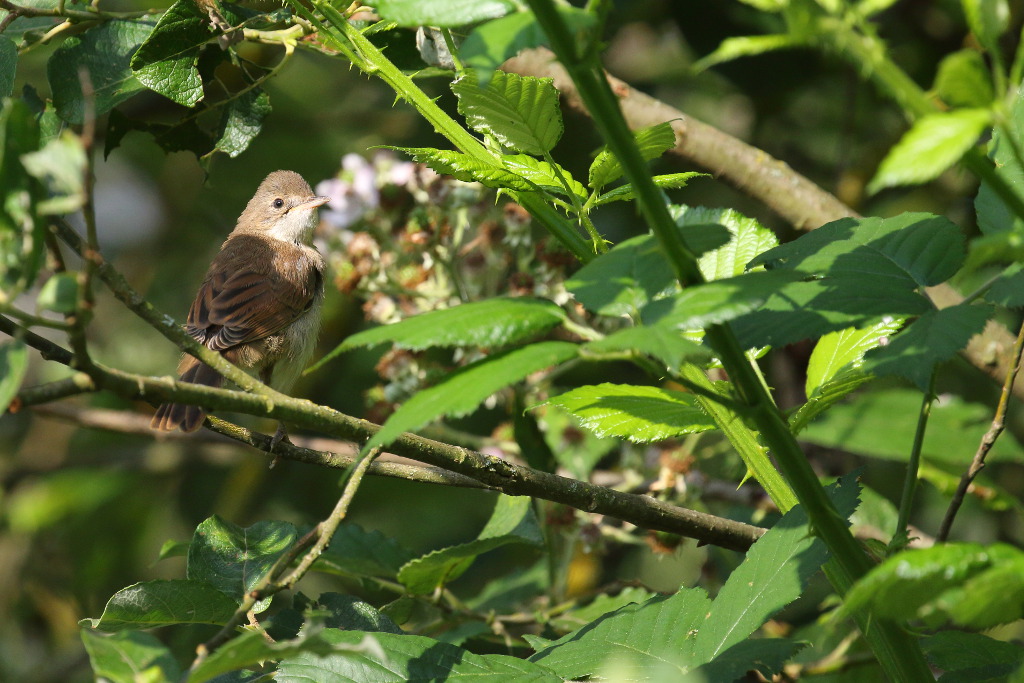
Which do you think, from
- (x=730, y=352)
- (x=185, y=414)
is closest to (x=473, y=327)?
(x=730, y=352)

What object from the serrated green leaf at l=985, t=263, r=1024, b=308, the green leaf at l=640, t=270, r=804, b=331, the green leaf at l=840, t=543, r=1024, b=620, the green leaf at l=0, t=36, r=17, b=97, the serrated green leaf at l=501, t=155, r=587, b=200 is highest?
the green leaf at l=0, t=36, r=17, b=97

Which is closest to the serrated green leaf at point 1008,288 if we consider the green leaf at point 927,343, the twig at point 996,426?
the green leaf at point 927,343

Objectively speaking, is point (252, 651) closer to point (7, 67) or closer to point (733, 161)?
point (7, 67)

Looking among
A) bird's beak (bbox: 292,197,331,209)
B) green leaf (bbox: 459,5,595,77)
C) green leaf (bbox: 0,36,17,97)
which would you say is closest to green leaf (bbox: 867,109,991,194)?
green leaf (bbox: 459,5,595,77)

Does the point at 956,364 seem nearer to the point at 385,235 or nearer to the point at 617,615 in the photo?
the point at 385,235

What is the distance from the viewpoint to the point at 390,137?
5.11 metres

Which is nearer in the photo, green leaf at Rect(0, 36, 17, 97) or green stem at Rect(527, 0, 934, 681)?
green stem at Rect(527, 0, 934, 681)

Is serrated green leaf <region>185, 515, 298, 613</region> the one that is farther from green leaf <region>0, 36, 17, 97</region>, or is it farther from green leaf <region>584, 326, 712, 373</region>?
green leaf <region>584, 326, 712, 373</region>

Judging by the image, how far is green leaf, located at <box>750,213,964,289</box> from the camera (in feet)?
4.64

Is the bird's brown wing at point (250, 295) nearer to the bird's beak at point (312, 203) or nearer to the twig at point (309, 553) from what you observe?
the bird's beak at point (312, 203)

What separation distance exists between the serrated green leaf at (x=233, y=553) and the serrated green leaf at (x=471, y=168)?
2.78 feet

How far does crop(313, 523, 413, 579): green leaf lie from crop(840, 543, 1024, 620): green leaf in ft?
5.81

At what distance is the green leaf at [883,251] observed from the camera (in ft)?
4.64

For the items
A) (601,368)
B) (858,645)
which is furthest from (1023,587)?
(601,368)
